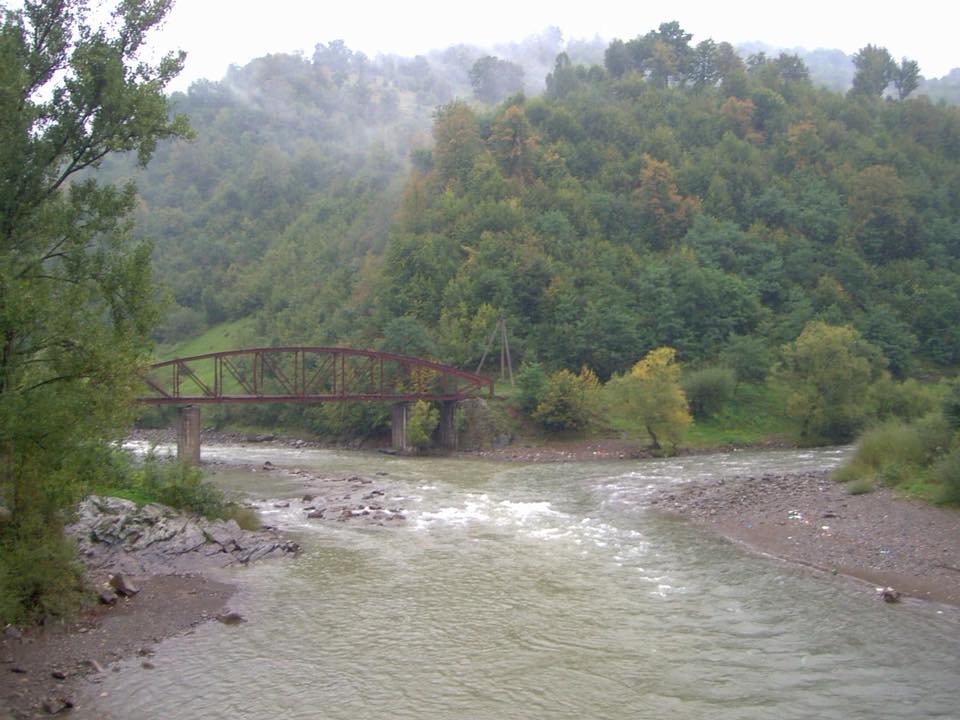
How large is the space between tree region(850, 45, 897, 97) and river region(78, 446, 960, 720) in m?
134

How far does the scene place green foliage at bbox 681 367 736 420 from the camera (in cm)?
6762

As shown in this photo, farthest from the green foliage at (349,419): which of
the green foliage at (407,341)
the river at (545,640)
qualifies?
the river at (545,640)

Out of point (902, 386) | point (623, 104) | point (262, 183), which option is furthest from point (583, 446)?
point (262, 183)

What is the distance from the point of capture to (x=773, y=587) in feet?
72.5

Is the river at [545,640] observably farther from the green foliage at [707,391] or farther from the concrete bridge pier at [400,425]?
the green foliage at [707,391]

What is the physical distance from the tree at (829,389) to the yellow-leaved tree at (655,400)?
979 cm

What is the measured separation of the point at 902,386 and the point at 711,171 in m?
48.9

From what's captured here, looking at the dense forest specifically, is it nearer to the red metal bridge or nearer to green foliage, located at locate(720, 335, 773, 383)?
green foliage, located at locate(720, 335, 773, 383)

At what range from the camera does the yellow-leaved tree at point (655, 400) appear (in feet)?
191

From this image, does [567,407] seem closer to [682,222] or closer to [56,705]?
[682,222]

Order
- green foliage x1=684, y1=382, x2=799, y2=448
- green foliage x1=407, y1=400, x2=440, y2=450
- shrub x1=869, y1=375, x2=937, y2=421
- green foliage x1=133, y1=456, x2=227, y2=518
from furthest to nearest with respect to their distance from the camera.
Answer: green foliage x1=407, y1=400, x2=440, y2=450 < green foliage x1=684, y1=382, x2=799, y2=448 < shrub x1=869, y1=375, x2=937, y2=421 < green foliage x1=133, y1=456, x2=227, y2=518

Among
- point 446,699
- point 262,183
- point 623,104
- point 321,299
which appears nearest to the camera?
point 446,699

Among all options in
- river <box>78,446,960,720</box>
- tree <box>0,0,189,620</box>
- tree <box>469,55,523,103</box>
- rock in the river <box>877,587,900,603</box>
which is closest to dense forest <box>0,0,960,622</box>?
tree <box>0,0,189,620</box>

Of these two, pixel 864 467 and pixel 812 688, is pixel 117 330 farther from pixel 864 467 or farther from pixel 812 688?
pixel 864 467
